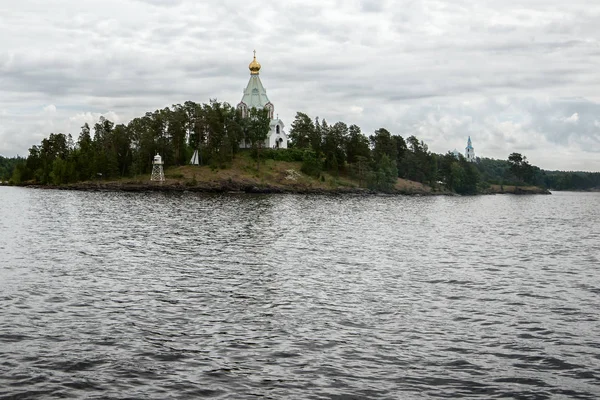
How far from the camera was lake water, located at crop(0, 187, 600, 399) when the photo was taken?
60.3 feet

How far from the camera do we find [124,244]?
52.2 meters

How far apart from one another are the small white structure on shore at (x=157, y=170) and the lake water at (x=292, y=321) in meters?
129

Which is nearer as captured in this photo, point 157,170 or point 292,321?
point 292,321

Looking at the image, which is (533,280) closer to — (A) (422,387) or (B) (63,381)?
(A) (422,387)

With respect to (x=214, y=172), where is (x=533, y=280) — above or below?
below

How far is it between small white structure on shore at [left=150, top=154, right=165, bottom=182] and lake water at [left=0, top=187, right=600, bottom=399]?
129420mm

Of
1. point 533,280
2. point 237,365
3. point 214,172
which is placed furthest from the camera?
point 214,172

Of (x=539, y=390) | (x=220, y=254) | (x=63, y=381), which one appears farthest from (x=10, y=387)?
(x=220, y=254)

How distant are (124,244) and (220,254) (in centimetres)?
1133

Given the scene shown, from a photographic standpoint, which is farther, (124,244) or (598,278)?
(124,244)

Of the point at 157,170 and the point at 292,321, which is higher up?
the point at 157,170

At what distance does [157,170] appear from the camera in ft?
613

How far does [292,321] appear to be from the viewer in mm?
26000

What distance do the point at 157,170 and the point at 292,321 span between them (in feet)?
552
